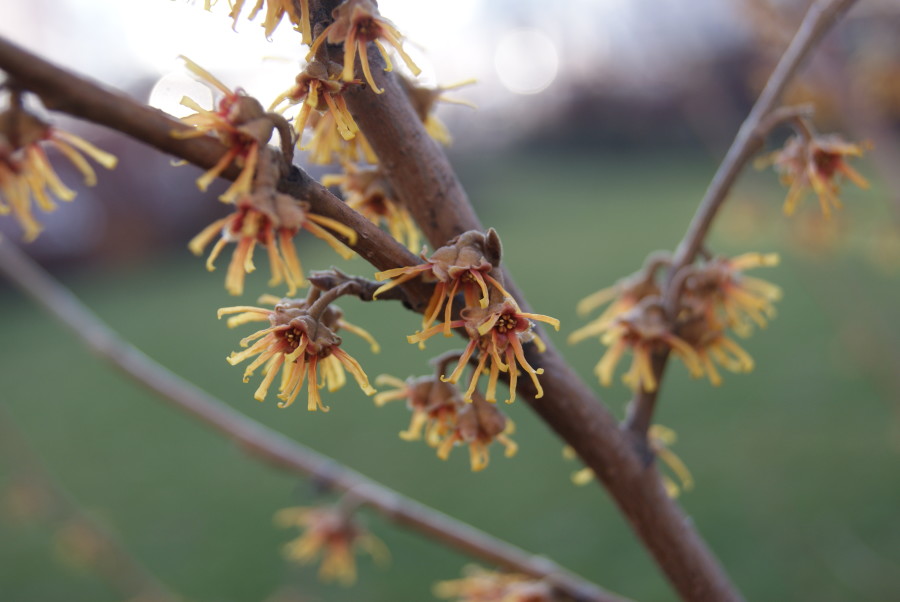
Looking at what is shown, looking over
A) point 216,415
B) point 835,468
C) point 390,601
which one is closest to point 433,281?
point 216,415

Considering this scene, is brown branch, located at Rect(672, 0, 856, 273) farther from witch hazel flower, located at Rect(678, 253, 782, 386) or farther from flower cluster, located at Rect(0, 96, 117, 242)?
flower cluster, located at Rect(0, 96, 117, 242)

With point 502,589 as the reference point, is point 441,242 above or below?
above

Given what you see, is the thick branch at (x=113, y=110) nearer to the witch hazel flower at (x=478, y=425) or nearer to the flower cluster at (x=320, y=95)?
the flower cluster at (x=320, y=95)

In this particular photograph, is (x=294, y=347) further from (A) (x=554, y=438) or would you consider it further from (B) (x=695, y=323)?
(A) (x=554, y=438)

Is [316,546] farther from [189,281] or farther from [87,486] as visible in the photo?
[189,281]

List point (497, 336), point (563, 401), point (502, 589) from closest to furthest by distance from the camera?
1. point (497, 336)
2. point (563, 401)
3. point (502, 589)

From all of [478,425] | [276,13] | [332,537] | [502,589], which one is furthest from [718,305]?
[332,537]

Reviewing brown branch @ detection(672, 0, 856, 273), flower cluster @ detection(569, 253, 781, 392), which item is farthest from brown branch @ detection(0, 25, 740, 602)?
brown branch @ detection(672, 0, 856, 273)
